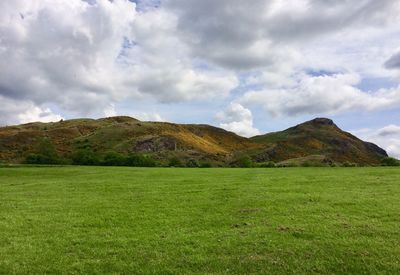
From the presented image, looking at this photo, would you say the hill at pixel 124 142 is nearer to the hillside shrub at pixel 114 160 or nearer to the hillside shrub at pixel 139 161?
the hillside shrub at pixel 139 161

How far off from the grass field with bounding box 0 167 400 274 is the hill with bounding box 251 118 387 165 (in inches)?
3572

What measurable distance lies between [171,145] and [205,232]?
292ft

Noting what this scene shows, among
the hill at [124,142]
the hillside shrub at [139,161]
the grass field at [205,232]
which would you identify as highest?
the hill at [124,142]

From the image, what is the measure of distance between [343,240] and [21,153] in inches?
3741

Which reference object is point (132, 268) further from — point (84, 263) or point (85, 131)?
point (85, 131)

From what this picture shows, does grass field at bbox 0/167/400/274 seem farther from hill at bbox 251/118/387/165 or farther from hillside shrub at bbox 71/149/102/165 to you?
hill at bbox 251/118/387/165

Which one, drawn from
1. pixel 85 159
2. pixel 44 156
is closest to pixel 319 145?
pixel 85 159

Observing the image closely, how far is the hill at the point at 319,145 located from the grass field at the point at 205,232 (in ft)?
298

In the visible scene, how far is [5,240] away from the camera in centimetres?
1588

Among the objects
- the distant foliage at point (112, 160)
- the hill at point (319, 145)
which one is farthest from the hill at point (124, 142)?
the hill at point (319, 145)

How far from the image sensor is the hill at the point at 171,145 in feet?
297

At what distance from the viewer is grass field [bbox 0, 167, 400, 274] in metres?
12.8

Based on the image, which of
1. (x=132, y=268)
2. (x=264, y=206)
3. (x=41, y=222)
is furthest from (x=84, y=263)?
(x=264, y=206)

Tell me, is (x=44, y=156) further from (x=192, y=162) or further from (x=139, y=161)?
(x=192, y=162)
